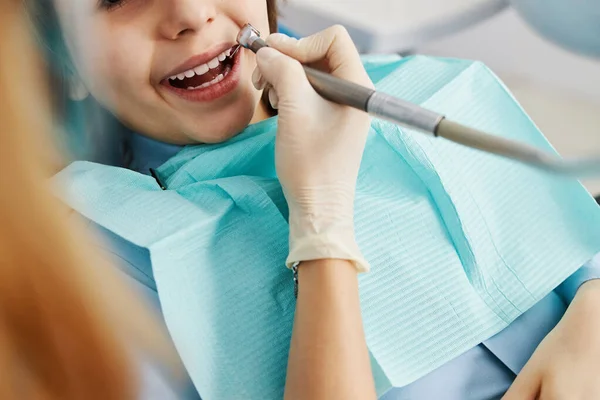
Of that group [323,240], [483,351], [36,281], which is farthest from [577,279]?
[36,281]

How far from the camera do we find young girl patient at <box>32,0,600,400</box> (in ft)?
2.66

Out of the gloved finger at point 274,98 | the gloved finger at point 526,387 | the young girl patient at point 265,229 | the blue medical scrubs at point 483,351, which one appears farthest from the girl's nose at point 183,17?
the gloved finger at point 526,387

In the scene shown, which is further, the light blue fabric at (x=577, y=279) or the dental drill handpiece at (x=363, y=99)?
the light blue fabric at (x=577, y=279)

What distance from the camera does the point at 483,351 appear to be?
0.89 m

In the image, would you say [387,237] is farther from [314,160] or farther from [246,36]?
[246,36]

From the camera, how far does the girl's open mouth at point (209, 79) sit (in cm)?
94

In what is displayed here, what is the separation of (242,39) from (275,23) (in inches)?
10.6

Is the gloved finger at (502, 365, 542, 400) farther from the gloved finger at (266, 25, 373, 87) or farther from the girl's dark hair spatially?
the girl's dark hair

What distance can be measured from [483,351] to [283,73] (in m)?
0.46

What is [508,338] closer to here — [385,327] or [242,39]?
[385,327]

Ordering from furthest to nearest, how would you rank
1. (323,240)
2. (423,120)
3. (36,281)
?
(323,240)
(423,120)
(36,281)

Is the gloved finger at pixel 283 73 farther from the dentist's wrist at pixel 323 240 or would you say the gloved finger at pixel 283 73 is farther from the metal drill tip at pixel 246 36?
the dentist's wrist at pixel 323 240

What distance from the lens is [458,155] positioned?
99cm

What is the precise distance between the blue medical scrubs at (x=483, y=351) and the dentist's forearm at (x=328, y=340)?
11 cm
